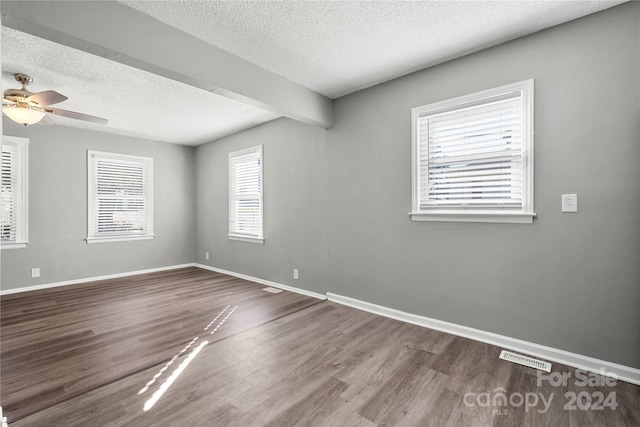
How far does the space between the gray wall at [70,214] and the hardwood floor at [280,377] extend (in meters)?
1.48

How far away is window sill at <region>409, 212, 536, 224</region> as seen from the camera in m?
2.42

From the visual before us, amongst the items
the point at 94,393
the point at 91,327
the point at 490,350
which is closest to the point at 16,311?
the point at 91,327

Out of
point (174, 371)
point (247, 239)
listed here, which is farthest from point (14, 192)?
point (174, 371)

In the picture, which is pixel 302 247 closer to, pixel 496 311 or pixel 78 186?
pixel 496 311

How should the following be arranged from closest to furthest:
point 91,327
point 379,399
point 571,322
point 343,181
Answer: point 379,399 → point 571,322 → point 91,327 → point 343,181

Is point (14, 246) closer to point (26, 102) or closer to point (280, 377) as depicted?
point (26, 102)

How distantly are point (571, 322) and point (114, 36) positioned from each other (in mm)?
3893

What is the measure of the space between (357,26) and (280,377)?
272 centimetres

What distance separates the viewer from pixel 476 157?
2633 mm

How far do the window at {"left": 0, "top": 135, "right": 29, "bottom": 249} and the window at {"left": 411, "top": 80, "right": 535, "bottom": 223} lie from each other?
546 cm

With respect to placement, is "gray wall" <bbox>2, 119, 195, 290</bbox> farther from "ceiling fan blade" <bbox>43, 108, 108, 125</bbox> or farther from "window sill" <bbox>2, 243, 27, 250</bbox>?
"ceiling fan blade" <bbox>43, 108, 108, 125</bbox>

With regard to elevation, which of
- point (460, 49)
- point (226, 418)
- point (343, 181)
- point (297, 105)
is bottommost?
point (226, 418)

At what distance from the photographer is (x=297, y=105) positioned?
329 cm

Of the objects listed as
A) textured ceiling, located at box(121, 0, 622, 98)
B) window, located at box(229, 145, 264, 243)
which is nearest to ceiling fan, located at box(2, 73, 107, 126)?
textured ceiling, located at box(121, 0, 622, 98)
